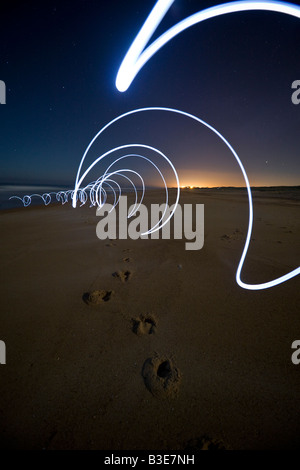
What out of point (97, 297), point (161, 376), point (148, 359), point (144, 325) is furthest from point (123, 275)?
point (161, 376)

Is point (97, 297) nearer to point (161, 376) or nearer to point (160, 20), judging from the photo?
point (161, 376)

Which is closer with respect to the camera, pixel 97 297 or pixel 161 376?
pixel 161 376

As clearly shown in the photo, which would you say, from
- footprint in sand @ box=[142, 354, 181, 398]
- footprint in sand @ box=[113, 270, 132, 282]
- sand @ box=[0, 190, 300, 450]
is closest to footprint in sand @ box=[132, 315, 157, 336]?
sand @ box=[0, 190, 300, 450]

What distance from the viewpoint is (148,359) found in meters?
2.14

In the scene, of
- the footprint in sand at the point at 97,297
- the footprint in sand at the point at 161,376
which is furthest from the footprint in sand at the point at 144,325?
the footprint in sand at the point at 97,297

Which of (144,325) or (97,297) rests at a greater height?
(97,297)

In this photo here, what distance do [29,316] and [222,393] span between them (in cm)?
264

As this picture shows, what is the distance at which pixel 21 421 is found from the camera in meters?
1.63

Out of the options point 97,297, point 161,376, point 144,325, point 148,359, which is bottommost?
point 161,376

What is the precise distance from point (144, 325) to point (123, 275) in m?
1.54

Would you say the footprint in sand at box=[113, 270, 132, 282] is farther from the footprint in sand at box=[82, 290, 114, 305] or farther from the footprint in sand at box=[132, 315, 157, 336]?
the footprint in sand at box=[132, 315, 157, 336]

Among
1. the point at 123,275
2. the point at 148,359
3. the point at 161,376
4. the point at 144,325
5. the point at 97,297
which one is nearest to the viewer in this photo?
the point at 161,376

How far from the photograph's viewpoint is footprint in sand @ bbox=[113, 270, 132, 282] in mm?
3902
